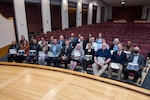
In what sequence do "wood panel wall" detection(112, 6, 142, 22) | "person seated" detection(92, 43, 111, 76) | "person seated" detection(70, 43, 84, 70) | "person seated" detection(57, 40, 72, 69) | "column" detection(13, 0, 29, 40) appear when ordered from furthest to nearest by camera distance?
"wood panel wall" detection(112, 6, 142, 22), "column" detection(13, 0, 29, 40), "person seated" detection(57, 40, 72, 69), "person seated" detection(70, 43, 84, 70), "person seated" detection(92, 43, 111, 76)

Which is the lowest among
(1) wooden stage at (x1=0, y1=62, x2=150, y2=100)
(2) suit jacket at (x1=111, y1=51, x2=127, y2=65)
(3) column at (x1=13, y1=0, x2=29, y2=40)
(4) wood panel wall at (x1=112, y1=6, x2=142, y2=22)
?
(1) wooden stage at (x1=0, y1=62, x2=150, y2=100)

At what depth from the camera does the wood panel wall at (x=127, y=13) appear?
1910cm

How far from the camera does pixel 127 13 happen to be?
19.9 metres

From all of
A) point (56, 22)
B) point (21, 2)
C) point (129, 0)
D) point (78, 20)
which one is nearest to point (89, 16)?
point (78, 20)

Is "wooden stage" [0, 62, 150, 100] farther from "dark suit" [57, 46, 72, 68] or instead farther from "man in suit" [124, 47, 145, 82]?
"dark suit" [57, 46, 72, 68]

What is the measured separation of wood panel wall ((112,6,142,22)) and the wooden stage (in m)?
19.5

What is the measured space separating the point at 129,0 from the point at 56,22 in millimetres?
8564

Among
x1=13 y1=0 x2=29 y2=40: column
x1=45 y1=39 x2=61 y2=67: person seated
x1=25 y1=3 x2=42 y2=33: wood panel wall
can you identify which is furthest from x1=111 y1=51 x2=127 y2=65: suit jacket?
x1=25 y1=3 x2=42 y2=33: wood panel wall

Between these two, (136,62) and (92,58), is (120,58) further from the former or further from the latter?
(92,58)

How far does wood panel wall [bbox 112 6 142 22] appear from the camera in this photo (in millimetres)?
19105

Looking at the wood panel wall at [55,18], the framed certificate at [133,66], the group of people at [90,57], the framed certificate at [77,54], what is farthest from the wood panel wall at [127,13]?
the framed certificate at [133,66]

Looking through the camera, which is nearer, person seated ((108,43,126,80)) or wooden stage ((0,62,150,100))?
wooden stage ((0,62,150,100))

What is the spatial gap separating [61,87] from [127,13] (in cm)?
2020

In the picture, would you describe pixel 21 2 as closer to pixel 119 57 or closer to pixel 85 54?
pixel 85 54
